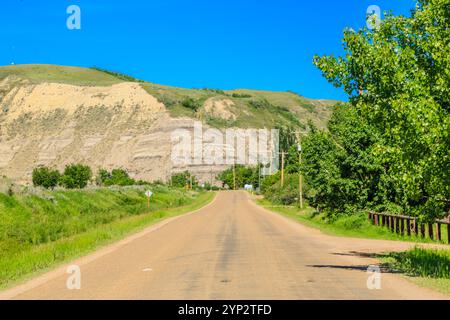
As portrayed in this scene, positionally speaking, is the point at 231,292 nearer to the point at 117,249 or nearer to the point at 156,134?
the point at 117,249

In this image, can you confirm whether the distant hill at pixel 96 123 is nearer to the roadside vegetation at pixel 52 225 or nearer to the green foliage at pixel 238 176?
the green foliage at pixel 238 176

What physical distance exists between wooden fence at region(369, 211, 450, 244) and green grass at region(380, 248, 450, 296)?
5095mm

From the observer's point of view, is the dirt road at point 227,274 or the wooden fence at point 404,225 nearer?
the dirt road at point 227,274

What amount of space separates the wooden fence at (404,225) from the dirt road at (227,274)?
1.87m

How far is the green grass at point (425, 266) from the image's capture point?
11828mm

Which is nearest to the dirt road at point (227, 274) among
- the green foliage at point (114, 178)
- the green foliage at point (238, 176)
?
the green foliage at point (114, 178)

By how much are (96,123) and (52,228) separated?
129964mm

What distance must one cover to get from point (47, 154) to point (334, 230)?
4988 inches

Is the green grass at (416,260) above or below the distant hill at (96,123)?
below

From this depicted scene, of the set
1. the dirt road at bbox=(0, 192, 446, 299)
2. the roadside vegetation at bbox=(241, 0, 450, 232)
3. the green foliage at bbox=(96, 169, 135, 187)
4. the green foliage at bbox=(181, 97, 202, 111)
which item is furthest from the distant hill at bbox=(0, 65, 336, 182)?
the roadside vegetation at bbox=(241, 0, 450, 232)

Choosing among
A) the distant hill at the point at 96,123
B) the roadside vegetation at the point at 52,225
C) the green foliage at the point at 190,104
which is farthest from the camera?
the green foliage at the point at 190,104

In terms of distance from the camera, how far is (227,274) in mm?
13008
